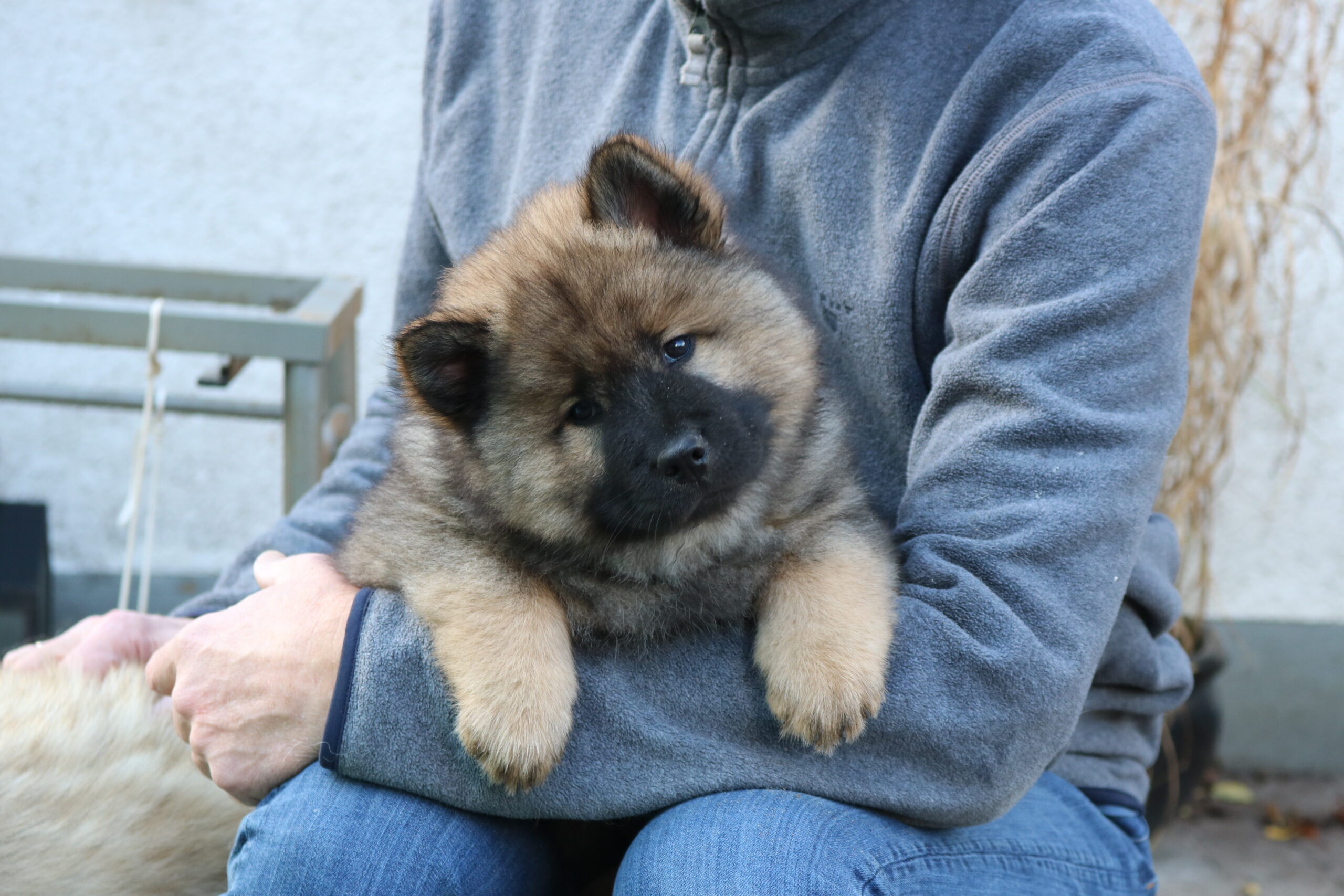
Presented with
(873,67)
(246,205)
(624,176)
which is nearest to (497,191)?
(624,176)

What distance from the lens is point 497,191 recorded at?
7.18 ft

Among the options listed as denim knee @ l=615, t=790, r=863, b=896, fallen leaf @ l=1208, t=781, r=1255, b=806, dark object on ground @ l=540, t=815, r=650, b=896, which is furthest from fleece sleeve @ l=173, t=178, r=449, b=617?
fallen leaf @ l=1208, t=781, r=1255, b=806

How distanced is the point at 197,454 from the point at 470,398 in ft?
10.3

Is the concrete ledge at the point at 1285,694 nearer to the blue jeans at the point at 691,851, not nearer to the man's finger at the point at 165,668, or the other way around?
the blue jeans at the point at 691,851

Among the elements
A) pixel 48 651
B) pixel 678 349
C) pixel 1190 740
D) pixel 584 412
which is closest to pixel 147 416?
pixel 48 651

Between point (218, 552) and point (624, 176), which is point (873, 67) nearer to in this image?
point (624, 176)

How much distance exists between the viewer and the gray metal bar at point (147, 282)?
2727 millimetres

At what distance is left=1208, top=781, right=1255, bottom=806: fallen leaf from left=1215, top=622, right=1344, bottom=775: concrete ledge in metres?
0.15

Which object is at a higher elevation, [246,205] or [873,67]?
[873,67]

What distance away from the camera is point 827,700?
140 centimetres

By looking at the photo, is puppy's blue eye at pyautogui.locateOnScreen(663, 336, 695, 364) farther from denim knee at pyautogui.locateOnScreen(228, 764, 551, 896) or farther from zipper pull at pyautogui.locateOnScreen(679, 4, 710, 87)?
denim knee at pyautogui.locateOnScreen(228, 764, 551, 896)

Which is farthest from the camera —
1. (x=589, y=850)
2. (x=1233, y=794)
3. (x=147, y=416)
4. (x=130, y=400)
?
(x=1233, y=794)

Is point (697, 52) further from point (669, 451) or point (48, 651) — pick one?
point (48, 651)

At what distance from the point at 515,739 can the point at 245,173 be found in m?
3.38
